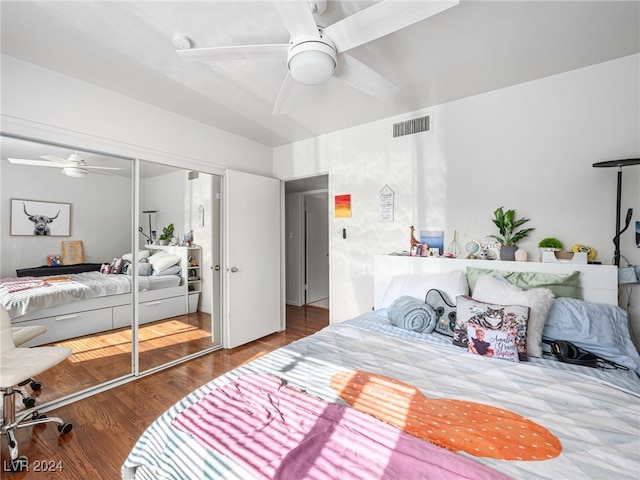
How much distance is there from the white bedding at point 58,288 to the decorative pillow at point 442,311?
2.59 m

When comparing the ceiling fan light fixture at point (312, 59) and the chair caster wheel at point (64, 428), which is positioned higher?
the ceiling fan light fixture at point (312, 59)

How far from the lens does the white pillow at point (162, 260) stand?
280 cm

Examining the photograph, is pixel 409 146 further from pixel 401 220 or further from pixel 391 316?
pixel 391 316

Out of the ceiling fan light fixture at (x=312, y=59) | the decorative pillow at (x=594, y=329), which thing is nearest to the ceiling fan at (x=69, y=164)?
the ceiling fan light fixture at (x=312, y=59)

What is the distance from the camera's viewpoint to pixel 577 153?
2.11 meters

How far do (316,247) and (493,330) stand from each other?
4265 mm

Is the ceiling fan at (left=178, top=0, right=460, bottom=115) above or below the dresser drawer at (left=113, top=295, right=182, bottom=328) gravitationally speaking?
above

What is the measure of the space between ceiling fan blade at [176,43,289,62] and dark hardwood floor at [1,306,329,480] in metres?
2.26

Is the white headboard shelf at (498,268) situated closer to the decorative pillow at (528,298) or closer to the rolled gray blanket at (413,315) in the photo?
the decorative pillow at (528,298)

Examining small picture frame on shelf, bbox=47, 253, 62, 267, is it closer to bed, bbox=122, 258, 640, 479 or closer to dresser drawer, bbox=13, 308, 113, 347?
dresser drawer, bbox=13, 308, 113, 347

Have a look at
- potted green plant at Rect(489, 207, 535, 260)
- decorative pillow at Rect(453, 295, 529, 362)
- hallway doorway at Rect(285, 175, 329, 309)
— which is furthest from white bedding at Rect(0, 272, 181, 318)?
potted green plant at Rect(489, 207, 535, 260)

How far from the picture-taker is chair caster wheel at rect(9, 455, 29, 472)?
1537 millimetres

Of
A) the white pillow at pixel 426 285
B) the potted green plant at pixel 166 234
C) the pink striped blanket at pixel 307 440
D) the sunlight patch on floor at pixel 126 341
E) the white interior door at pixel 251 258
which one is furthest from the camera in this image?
the white interior door at pixel 251 258

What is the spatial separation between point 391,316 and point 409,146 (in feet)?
5.58
